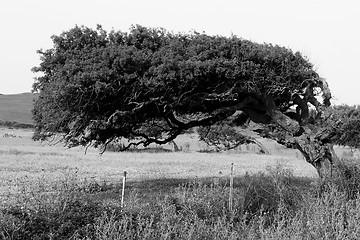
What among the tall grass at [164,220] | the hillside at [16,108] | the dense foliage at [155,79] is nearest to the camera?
the tall grass at [164,220]

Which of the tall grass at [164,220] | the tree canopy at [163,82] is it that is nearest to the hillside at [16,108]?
the tree canopy at [163,82]

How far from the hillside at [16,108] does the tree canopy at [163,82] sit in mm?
67631

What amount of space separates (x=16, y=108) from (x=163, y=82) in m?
83.6

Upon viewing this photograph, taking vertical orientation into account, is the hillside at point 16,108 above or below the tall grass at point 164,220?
above

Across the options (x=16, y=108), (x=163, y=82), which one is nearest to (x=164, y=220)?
(x=163, y=82)

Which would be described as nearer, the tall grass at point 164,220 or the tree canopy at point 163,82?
the tall grass at point 164,220

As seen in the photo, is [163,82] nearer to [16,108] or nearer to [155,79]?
[155,79]

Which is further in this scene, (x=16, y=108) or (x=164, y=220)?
(x=16, y=108)

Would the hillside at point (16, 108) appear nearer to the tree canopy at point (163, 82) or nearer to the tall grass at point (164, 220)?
the tree canopy at point (163, 82)

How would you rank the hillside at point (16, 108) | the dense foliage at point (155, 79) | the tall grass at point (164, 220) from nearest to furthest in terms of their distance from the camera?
1. the tall grass at point (164, 220)
2. the dense foliage at point (155, 79)
3. the hillside at point (16, 108)

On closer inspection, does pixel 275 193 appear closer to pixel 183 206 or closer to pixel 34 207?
pixel 183 206

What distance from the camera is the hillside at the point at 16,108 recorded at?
86.2 meters

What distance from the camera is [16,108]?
9300cm

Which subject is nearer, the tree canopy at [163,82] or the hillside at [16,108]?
the tree canopy at [163,82]
